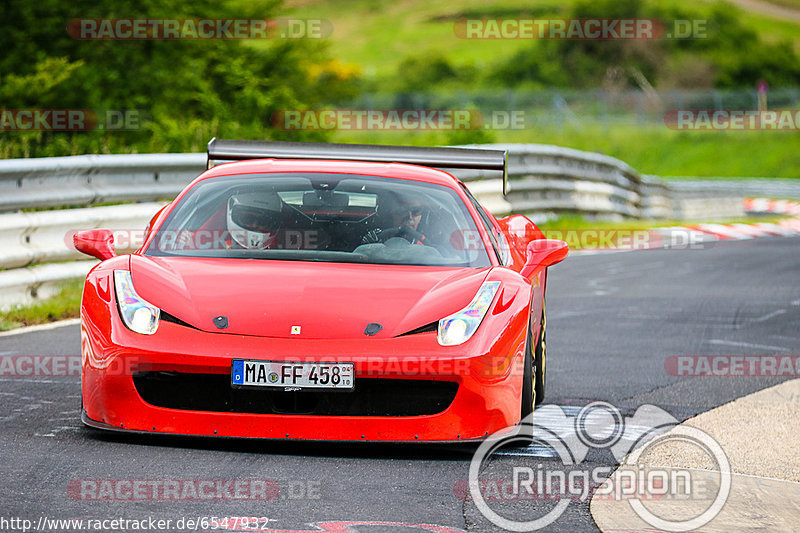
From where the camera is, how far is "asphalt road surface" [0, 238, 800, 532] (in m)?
4.39

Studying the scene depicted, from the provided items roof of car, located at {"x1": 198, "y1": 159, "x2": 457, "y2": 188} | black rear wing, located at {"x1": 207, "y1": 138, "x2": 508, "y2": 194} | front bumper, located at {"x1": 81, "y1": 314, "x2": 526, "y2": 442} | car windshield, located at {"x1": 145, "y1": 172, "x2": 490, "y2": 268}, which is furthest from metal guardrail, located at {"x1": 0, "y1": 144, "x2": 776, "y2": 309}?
front bumper, located at {"x1": 81, "y1": 314, "x2": 526, "y2": 442}

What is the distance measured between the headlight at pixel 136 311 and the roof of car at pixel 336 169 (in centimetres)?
133

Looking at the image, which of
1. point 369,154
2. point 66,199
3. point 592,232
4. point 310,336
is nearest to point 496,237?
point 369,154

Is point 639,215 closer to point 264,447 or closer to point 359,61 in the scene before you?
point 264,447

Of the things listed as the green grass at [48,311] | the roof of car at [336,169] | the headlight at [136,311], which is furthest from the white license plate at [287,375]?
the green grass at [48,311]

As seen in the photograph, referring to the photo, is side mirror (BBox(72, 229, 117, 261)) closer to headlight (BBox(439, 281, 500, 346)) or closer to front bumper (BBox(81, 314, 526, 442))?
front bumper (BBox(81, 314, 526, 442))

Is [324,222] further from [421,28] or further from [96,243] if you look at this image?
[421,28]

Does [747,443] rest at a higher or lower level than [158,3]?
lower

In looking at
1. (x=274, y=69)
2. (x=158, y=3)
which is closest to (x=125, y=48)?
(x=158, y=3)

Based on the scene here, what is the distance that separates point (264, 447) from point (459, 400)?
805 mm

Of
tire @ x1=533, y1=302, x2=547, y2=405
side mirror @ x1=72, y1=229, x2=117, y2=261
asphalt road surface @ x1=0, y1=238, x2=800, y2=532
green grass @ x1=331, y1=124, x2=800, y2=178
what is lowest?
asphalt road surface @ x1=0, y1=238, x2=800, y2=532

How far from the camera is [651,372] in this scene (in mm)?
7887

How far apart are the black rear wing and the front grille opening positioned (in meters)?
2.63

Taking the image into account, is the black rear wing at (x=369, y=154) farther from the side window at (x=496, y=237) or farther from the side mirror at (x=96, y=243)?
the side mirror at (x=96, y=243)
